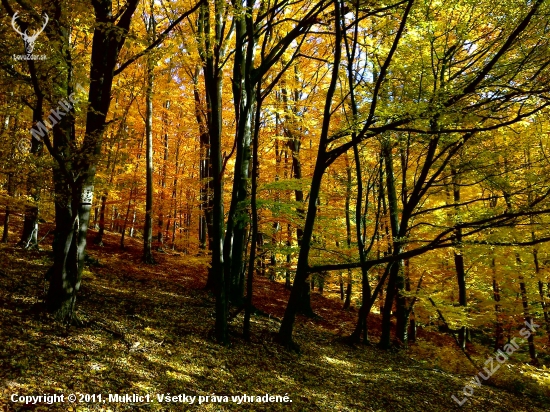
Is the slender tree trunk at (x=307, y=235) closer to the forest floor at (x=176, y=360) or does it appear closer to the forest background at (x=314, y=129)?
the forest background at (x=314, y=129)

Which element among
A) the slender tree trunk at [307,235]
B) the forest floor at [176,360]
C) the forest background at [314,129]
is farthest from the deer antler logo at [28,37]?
the slender tree trunk at [307,235]

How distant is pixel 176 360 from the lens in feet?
17.9

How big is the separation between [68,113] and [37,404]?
405cm

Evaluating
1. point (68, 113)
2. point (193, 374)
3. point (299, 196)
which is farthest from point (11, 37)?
point (299, 196)

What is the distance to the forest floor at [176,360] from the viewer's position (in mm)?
4164

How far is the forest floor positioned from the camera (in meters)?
4.16

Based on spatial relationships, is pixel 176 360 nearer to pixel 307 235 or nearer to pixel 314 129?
pixel 307 235

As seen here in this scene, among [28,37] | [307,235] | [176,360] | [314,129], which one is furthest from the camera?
[314,129]

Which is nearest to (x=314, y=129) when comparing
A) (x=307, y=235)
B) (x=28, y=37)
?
(x=307, y=235)

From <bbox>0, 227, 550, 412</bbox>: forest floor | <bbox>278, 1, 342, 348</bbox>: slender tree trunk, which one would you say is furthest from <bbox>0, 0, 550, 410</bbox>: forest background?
<bbox>0, 227, 550, 412</bbox>: forest floor

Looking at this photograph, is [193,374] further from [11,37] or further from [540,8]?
[540,8]

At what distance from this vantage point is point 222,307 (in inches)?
273

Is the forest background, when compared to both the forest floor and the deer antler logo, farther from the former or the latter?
the forest floor

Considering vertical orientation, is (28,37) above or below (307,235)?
above
